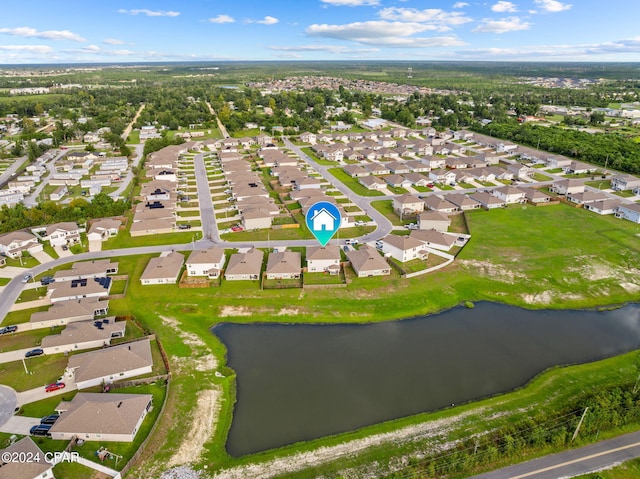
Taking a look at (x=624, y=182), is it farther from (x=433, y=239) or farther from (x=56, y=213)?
(x=56, y=213)

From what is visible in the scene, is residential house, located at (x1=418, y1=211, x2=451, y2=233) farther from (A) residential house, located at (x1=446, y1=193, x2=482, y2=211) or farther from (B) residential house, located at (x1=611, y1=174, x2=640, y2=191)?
(B) residential house, located at (x1=611, y1=174, x2=640, y2=191)

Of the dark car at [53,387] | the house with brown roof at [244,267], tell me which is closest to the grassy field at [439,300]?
the house with brown roof at [244,267]

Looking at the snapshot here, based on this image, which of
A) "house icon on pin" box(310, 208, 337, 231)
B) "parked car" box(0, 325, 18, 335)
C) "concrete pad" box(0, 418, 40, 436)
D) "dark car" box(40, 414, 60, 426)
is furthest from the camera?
"house icon on pin" box(310, 208, 337, 231)

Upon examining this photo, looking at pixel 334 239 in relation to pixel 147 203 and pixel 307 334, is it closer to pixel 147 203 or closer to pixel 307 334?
pixel 307 334

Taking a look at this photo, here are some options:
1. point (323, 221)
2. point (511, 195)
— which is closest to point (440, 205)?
point (511, 195)

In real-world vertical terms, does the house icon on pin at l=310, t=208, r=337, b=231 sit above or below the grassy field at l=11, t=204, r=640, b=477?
above

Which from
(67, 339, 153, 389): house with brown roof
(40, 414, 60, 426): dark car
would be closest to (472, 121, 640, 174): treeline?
(67, 339, 153, 389): house with brown roof
